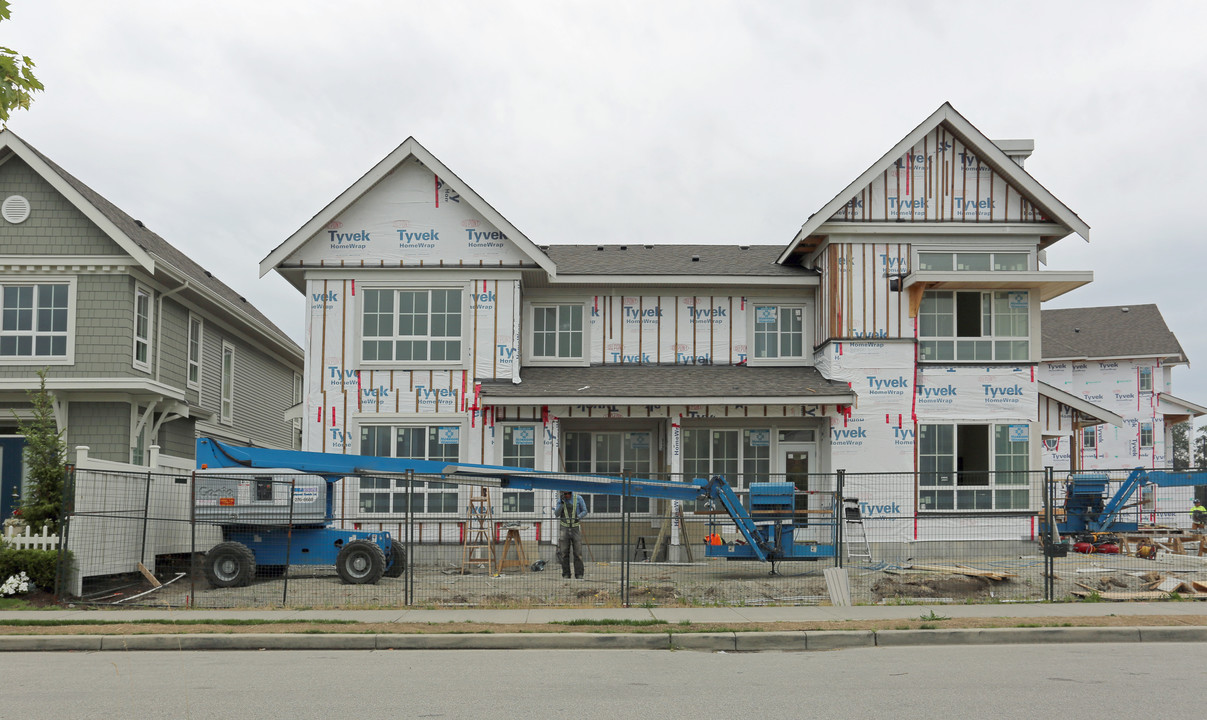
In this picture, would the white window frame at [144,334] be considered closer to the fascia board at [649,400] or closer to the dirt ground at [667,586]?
the dirt ground at [667,586]

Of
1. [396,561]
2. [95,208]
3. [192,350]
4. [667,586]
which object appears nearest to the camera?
[667,586]

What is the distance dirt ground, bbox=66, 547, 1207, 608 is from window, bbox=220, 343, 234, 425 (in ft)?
33.0

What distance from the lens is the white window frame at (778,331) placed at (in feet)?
77.5

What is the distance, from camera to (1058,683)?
935 cm

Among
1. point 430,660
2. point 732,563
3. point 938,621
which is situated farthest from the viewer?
point 732,563

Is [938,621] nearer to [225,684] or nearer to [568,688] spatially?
[568,688]

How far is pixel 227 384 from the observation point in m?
27.8

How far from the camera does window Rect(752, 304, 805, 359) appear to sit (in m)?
23.8

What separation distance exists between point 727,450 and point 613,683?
14308 millimetres

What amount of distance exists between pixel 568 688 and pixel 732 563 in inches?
408

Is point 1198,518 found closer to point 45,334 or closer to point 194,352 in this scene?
point 194,352

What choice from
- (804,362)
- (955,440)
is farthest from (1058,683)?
(804,362)

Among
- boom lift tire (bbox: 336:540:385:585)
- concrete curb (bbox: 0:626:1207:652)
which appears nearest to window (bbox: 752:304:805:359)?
boom lift tire (bbox: 336:540:385:585)

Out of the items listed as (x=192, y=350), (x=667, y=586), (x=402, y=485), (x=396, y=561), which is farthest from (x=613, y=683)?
(x=192, y=350)
